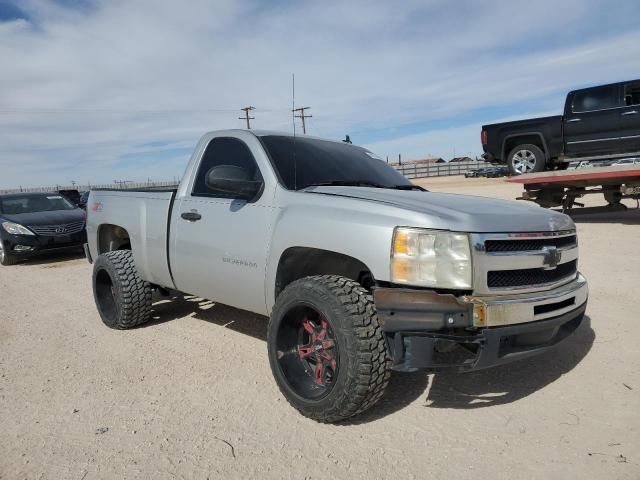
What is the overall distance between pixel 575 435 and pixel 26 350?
4430mm

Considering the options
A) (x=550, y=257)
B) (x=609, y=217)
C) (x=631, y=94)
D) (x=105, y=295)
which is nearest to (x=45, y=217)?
(x=105, y=295)

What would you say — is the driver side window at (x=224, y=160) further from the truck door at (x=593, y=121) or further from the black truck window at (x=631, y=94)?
the black truck window at (x=631, y=94)

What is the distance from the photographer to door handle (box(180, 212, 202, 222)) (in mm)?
4107

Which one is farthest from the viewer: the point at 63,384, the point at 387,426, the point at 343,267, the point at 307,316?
the point at 63,384

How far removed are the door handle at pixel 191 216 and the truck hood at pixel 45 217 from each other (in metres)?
7.66

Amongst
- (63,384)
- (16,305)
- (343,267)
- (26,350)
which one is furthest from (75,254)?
(343,267)

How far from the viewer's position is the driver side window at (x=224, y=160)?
3.96 m

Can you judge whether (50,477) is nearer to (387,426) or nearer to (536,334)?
(387,426)

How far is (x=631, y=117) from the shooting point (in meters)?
10.8

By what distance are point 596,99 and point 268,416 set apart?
11.1 metres

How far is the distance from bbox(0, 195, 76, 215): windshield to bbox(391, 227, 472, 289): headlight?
10.8 m

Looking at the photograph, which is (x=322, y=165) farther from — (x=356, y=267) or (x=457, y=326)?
(x=457, y=326)

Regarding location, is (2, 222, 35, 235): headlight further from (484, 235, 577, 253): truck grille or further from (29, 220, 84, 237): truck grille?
(484, 235, 577, 253): truck grille

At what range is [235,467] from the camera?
104 inches
